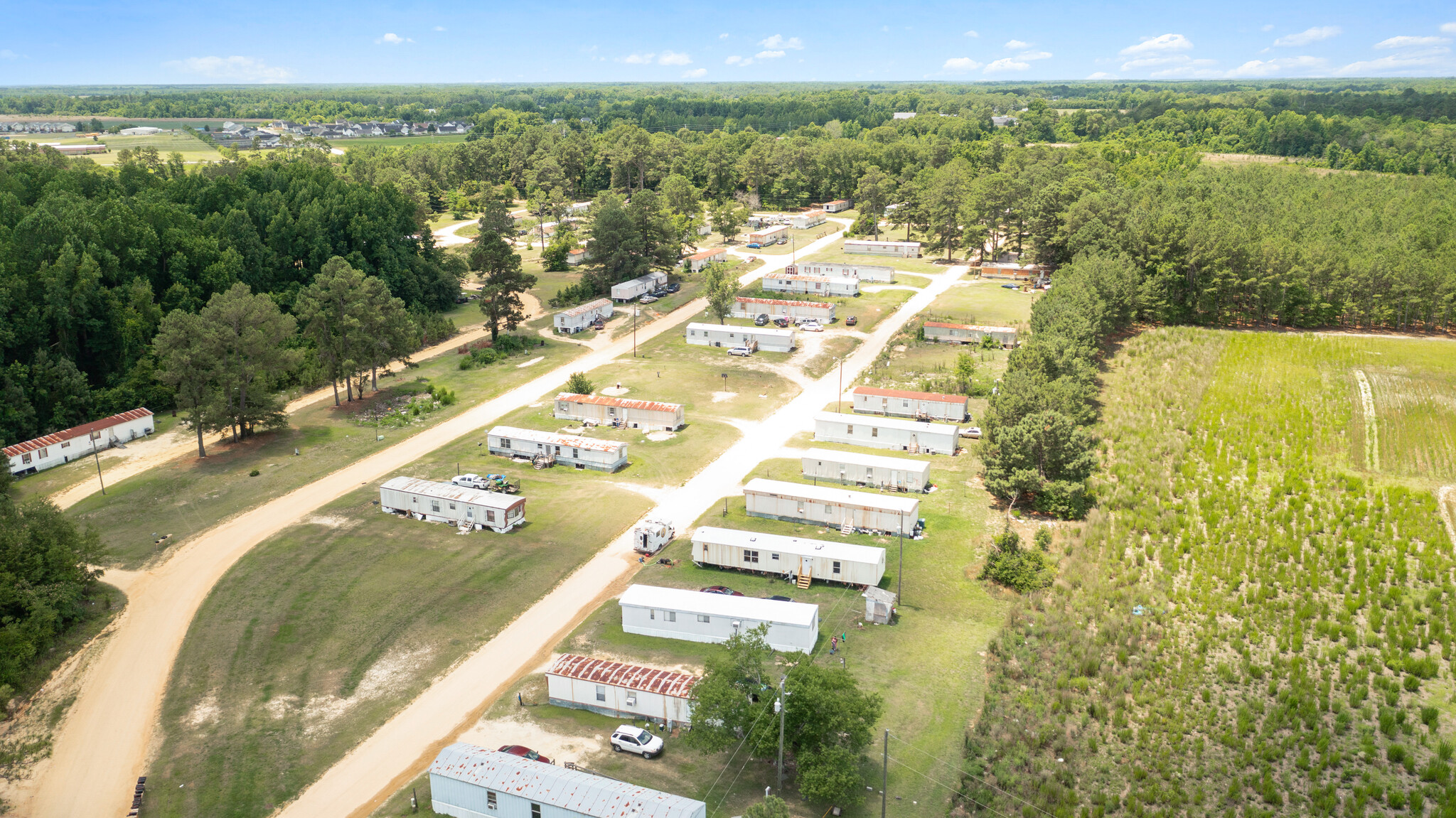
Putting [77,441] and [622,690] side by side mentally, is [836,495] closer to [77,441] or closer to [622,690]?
[622,690]

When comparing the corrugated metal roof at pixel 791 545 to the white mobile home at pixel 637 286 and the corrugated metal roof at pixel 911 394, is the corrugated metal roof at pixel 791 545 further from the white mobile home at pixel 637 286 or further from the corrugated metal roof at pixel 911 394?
the white mobile home at pixel 637 286

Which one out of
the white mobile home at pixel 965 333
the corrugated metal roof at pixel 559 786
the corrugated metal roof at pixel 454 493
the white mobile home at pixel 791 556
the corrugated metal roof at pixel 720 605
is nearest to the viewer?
the corrugated metal roof at pixel 559 786

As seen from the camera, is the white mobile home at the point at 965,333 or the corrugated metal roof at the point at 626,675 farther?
the white mobile home at the point at 965,333

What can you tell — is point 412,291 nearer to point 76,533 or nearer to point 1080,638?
point 76,533

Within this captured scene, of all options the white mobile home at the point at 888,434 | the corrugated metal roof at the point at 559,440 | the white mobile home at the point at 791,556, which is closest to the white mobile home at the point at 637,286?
the corrugated metal roof at the point at 559,440

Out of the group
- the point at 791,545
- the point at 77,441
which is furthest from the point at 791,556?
the point at 77,441

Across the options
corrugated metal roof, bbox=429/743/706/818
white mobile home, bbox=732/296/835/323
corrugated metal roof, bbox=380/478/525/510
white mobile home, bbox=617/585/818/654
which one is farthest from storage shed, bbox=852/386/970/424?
corrugated metal roof, bbox=429/743/706/818

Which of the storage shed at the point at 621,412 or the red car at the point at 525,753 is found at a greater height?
the storage shed at the point at 621,412
